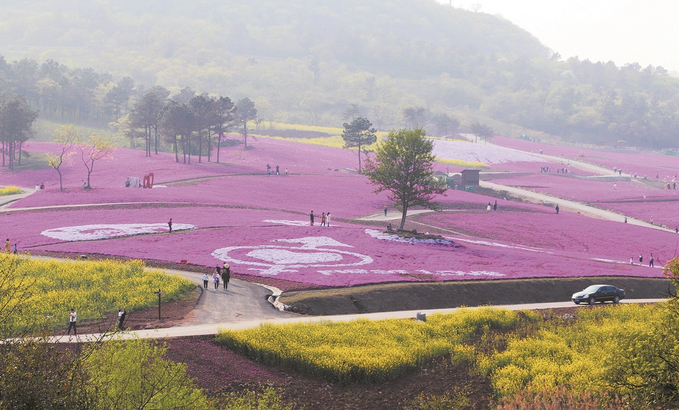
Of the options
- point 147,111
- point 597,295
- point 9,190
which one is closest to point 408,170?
point 597,295

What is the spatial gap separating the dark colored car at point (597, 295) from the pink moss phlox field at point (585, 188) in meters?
70.1

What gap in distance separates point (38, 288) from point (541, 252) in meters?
48.1

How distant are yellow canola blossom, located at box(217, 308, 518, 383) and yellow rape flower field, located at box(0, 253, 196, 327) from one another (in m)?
8.72

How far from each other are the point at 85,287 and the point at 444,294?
2294 centimetres

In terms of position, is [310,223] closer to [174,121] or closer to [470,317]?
[470,317]

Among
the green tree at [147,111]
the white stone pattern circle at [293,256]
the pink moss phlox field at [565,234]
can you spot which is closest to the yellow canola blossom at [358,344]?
the white stone pattern circle at [293,256]

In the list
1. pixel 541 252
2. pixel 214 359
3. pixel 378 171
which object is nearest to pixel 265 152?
pixel 378 171

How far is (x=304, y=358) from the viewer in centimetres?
2364

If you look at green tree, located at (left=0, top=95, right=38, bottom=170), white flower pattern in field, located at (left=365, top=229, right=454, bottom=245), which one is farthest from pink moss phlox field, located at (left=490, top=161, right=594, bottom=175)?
green tree, located at (left=0, top=95, right=38, bottom=170)

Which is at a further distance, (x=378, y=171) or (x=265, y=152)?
(x=265, y=152)

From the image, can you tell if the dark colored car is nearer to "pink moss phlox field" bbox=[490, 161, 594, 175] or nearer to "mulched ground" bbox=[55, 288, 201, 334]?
"mulched ground" bbox=[55, 288, 201, 334]

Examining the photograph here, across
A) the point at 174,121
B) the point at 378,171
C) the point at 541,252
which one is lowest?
the point at 541,252

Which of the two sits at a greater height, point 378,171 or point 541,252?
point 378,171

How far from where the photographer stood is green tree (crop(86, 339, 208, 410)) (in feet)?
53.2
